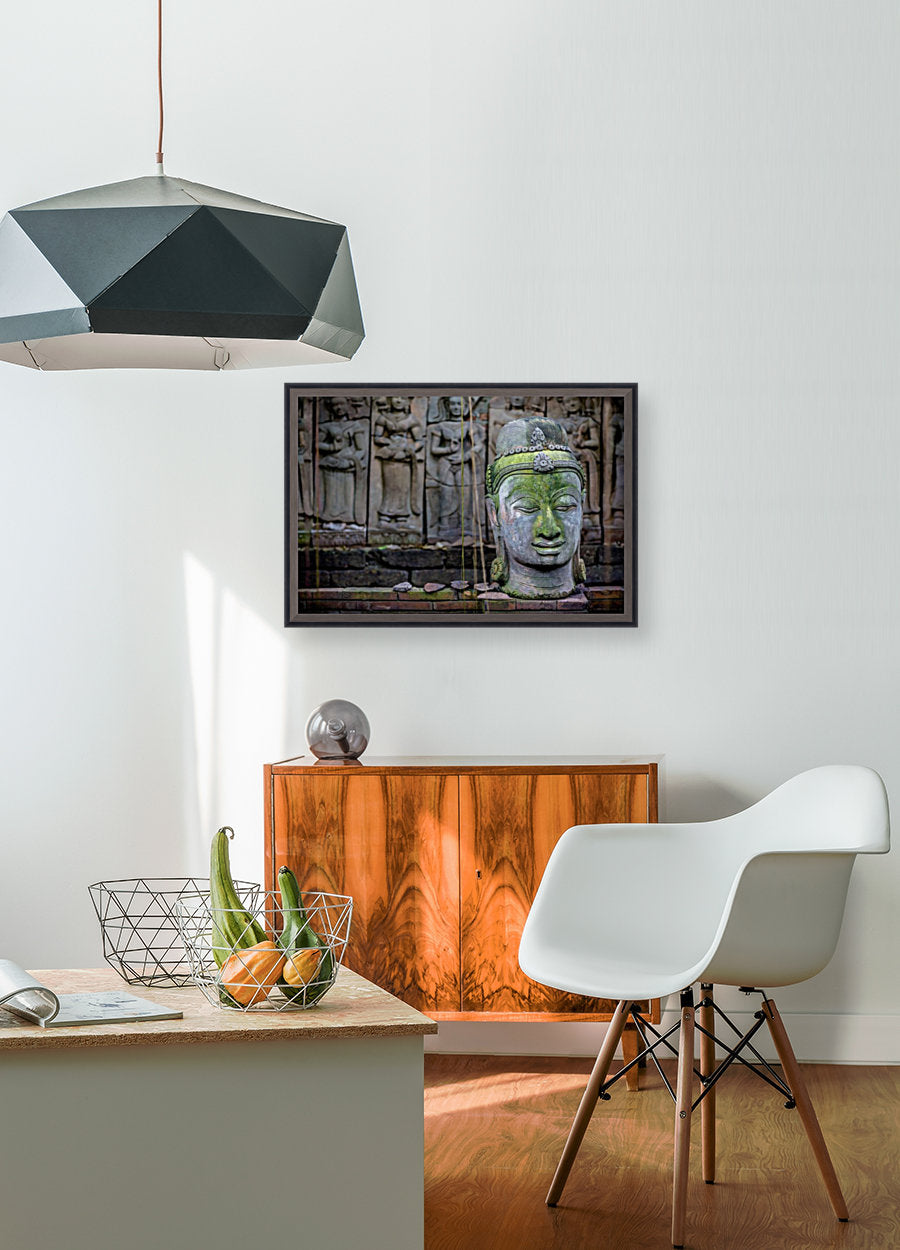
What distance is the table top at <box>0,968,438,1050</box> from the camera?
5.64 ft

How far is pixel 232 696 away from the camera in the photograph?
3840mm

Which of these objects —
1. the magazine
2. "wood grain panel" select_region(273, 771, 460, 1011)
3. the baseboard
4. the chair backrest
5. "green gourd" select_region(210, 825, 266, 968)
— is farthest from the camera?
the baseboard

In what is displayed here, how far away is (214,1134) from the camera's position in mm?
1742

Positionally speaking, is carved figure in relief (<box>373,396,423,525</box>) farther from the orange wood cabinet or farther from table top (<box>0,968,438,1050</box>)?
table top (<box>0,968,438,1050</box>)

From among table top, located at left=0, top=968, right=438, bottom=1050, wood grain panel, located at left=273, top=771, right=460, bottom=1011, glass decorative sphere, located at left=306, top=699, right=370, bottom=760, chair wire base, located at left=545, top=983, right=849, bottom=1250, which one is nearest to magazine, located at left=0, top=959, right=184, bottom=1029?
table top, located at left=0, top=968, right=438, bottom=1050

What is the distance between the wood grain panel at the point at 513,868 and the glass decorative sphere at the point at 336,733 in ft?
1.23

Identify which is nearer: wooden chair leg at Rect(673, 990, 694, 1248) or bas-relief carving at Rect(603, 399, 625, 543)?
wooden chair leg at Rect(673, 990, 694, 1248)

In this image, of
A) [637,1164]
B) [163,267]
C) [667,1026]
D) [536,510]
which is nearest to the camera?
[163,267]

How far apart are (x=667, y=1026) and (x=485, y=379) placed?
1.98 metres

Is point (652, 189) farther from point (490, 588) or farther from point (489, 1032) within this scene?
point (489, 1032)

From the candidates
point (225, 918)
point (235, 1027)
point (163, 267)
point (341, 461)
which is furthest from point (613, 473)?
point (235, 1027)

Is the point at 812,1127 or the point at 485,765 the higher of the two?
the point at 485,765

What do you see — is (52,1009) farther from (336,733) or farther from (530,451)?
(530,451)

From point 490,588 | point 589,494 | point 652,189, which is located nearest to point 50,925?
point 490,588
